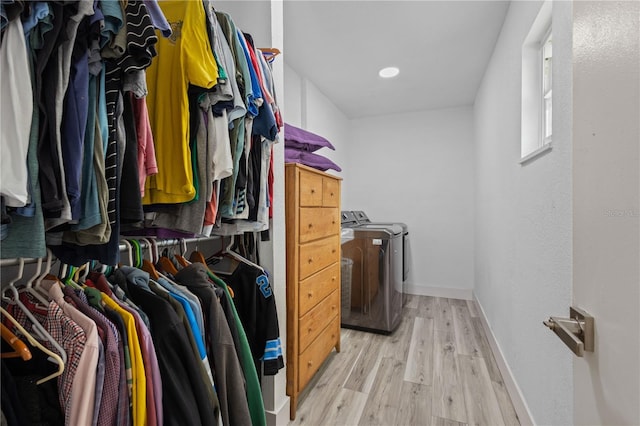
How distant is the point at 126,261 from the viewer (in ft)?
4.21

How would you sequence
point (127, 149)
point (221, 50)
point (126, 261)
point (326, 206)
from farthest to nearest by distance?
point (326, 206), point (126, 261), point (221, 50), point (127, 149)

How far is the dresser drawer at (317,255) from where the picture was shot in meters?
1.75

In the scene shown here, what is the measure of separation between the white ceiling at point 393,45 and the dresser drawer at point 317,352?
7.11 ft

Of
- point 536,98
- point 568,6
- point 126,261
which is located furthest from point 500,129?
point 126,261

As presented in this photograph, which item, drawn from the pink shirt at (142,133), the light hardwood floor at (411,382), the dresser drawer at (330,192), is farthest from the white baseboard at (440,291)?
the pink shirt at (142,133)

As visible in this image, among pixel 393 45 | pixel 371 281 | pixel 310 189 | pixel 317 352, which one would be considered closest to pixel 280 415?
pixel 317 352

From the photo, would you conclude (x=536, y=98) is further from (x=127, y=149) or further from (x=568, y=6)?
(x=127, y=149)

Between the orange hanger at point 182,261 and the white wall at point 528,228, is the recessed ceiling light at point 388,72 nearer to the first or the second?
the white wall at point 528,228

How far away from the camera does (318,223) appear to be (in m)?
1.96

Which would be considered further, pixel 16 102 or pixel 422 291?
pixel 422 291

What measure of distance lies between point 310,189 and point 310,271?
19.9 inches

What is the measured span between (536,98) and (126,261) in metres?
2.25

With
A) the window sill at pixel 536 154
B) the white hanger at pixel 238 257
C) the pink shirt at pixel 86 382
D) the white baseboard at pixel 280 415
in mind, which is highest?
the window sill at pixel 536 154

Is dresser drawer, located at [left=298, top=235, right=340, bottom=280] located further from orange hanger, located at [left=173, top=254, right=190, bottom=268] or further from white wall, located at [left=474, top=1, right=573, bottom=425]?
white wall, located at [left=474, top=1, right=573, bottom=425]
